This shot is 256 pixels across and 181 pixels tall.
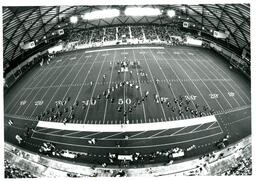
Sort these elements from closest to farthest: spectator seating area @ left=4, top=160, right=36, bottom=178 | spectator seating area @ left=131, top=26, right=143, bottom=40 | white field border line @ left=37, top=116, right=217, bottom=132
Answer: spectator seating area @ left=4, top=160, right=36, bottom=178, white field border line @ left=37, top=116, right=217, bottom=132, spectator seating area @ left=131, top=26, right=143, bottom=40

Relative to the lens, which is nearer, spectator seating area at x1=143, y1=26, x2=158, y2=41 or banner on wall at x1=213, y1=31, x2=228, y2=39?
banner on wall at x1=213, y1=31, x2=228, y2=39

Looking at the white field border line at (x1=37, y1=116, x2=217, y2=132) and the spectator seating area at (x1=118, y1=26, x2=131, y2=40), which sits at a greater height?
the spectator seating area at (x1=118, y1=26, x2=131, y2=40)

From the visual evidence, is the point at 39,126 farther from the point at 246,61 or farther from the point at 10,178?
the point at 246,61

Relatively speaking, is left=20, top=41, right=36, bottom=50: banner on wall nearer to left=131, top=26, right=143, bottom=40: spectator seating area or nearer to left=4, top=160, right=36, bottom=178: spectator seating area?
left=4, top=160, right=36, bottom=178: spectator seating area

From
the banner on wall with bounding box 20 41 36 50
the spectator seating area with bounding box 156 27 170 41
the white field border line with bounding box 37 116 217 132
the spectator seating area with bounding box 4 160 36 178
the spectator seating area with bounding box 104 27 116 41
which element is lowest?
the spectator seating area with bounding box 4 160 36 178

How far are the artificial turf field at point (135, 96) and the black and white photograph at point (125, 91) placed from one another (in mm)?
94

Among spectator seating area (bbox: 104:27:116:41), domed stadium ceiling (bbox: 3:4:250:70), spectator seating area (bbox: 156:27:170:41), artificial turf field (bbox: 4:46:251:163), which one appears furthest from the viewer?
spectator seating area (bbox: 104:27:116:41)

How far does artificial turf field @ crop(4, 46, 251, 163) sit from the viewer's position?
1636 centimetres

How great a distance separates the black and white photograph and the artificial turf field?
94mm

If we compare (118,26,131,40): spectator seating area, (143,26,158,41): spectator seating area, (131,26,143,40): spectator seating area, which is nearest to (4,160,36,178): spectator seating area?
(118,26,131,40): spectator seating area

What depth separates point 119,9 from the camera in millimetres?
16719

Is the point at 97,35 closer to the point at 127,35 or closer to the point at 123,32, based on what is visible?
the point at 123,32
